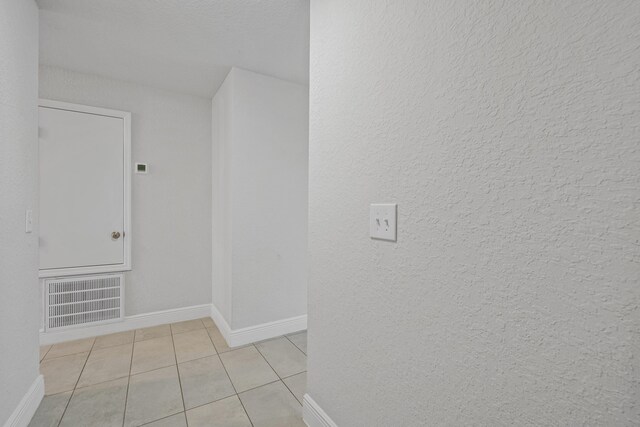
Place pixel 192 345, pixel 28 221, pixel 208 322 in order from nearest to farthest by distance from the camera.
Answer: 1. pixel 28 221
2. pixel 192 345
3. pixel 208 322

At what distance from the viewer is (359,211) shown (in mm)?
1160

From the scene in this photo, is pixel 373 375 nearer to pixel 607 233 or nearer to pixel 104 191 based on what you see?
pixel 607 233

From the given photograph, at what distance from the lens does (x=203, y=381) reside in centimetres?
186

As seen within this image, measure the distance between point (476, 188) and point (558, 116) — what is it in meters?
0.22

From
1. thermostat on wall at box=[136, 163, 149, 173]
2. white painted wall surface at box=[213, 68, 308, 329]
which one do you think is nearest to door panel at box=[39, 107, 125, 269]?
thermostat on wall at box=[136, 163, 149, 173]

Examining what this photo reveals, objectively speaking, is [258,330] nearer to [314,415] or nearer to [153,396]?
[153,396]

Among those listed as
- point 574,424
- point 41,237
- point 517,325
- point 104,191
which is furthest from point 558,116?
point 41,237

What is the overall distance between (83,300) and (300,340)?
1.96 metres

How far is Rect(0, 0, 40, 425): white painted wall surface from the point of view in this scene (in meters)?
1.30

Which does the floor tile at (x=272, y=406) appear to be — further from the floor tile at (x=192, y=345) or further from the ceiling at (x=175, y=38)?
the ceiling at (x=175, y=38)

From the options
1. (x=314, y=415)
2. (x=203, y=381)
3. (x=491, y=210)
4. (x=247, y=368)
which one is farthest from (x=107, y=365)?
(x=491, y=210)

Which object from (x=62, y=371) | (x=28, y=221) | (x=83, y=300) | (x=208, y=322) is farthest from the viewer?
(x=208, y=322)

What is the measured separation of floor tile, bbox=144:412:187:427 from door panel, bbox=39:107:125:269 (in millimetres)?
1633

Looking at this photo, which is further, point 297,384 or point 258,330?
point 258,330
